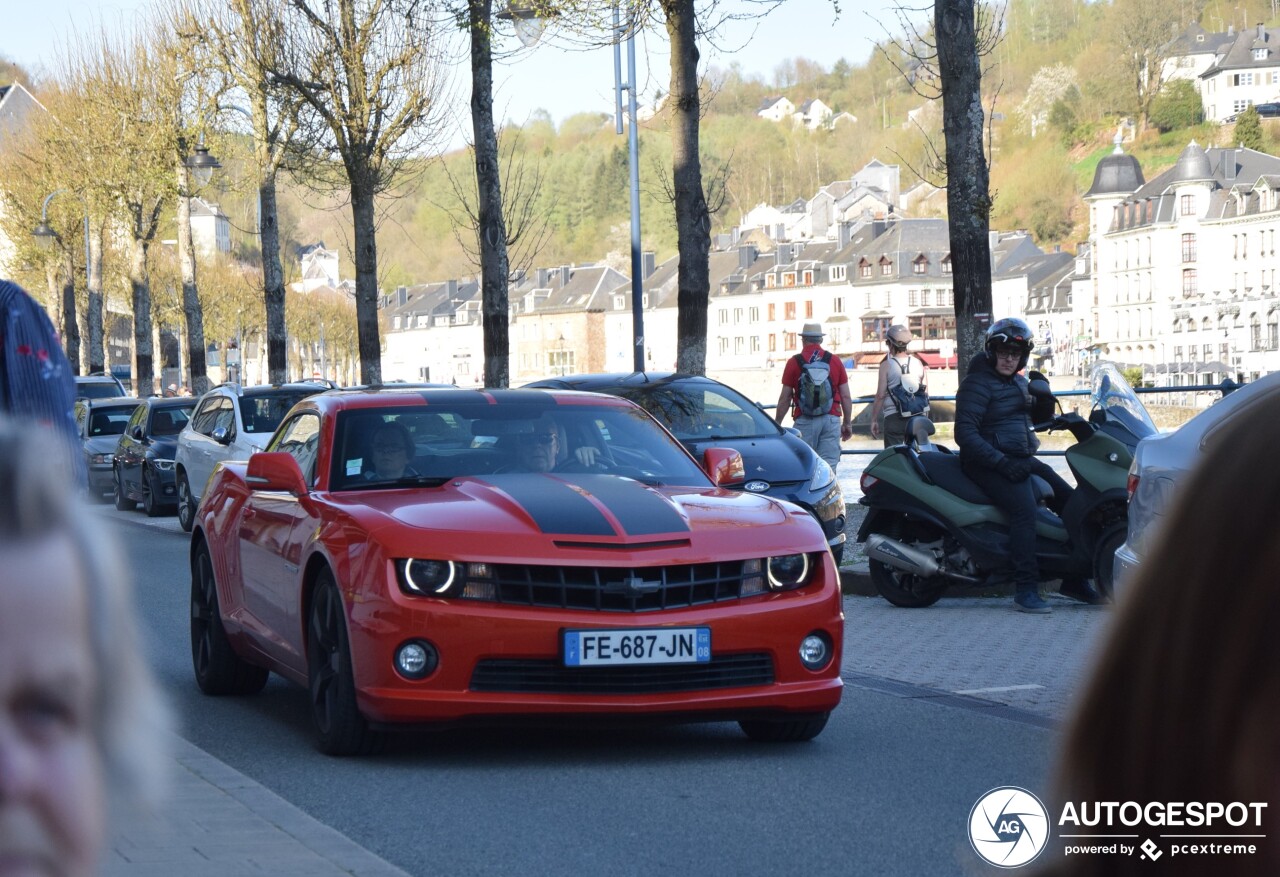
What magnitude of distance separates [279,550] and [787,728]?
243 cm

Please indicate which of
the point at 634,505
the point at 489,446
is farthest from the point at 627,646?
the point at 489,446

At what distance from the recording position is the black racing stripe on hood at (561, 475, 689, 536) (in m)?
7.55

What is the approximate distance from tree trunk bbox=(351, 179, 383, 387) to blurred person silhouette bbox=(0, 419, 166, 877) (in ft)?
107

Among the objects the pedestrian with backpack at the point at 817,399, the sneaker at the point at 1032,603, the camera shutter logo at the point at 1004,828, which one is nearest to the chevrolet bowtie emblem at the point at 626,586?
the camera shutter logo at the point at 1004,828

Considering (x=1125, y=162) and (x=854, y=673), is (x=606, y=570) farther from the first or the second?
(x=1125, y=162)

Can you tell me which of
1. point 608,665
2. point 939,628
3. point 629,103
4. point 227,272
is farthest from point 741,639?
point 227,272

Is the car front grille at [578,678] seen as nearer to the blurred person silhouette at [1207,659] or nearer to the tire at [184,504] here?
the blurred person silhouette at [1207,659]

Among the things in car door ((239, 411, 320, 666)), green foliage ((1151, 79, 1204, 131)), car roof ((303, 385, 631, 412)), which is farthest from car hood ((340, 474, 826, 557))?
green foliage ((1151, 79, 1204, 131))

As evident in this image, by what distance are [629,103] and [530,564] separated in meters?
29.4

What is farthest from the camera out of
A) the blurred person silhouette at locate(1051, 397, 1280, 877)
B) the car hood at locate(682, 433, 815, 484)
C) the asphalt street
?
the car hood at locate(682, 433, 815, 484)

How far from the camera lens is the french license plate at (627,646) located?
287 inches

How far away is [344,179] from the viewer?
35.6 meters

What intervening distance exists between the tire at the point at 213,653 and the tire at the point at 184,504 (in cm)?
1353

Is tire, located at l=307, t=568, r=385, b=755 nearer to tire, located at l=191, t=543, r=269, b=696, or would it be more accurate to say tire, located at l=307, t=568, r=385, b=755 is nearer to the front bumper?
the front bumper
